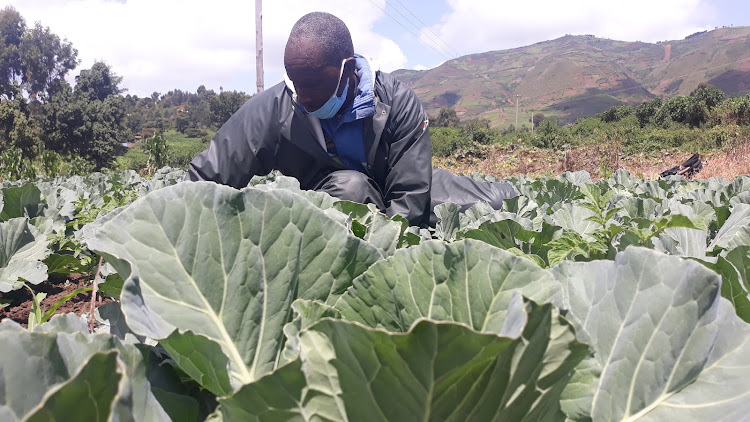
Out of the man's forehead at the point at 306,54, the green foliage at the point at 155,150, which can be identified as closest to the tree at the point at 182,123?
the green foliage at the point at 155,150

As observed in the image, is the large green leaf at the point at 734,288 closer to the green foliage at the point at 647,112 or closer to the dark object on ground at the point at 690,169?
the dark object on ground at the point at 690,169

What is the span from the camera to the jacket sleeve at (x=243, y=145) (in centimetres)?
353

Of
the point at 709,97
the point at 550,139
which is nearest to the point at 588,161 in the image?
the point at 550,139

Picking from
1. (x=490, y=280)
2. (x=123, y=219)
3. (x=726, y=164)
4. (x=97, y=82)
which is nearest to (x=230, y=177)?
(x=123, y=219)

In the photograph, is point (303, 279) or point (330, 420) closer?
point (330, 420)

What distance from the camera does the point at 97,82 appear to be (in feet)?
193

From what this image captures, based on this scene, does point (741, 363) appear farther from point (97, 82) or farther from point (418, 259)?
point (97, 82)

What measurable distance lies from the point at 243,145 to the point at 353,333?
3271mm

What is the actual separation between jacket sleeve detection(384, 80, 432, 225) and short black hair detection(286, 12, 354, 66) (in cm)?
58

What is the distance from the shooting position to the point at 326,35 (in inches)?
120

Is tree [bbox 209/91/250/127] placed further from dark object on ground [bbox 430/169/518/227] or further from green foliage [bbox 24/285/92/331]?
green foliage [bbox 24/285/92/331]

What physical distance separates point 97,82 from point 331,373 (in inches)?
2710

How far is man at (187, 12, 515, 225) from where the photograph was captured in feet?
10.5

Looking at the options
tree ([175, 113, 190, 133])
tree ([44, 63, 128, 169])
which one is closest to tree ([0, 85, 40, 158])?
tree ([44, 63, 128, 169])
